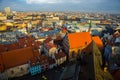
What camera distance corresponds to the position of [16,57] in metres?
43.5

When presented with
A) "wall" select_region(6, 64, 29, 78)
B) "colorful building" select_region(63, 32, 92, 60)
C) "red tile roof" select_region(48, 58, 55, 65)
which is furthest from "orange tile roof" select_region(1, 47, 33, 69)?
"colorful building" select_region(63, 32, 92, 60)

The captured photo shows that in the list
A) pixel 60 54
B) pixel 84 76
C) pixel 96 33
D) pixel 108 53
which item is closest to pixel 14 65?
pixel 60 54

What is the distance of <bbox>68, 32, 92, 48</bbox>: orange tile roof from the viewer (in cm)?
5188

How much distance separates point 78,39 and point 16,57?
20.8 metres

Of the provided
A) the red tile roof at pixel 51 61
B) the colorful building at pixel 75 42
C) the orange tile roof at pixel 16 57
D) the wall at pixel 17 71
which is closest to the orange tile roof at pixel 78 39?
the colorful building at pixel 75 42

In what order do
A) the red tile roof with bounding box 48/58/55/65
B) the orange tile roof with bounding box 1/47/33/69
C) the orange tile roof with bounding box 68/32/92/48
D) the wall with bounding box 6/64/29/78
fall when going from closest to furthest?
the wall with bounding box 6/64/29/78 < the orange tile roof with bounding box 1/47/33/69 < the red tile roof with bounding box 48/58/55/65 < the orange tile roof with bounding box 68/32/92/48

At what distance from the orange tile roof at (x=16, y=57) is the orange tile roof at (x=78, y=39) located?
1389 centimetres

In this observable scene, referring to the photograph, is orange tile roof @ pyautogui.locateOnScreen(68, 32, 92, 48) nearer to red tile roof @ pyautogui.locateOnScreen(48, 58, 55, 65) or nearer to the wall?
red tile roof @ pyautogui.locateOnScreen(48, 58, 55, 65)

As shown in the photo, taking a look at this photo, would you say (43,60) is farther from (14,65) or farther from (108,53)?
(108,53)

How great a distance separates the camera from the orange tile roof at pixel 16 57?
42.0m

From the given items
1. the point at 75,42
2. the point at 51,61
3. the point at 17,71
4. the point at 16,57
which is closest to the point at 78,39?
the point at 75,42

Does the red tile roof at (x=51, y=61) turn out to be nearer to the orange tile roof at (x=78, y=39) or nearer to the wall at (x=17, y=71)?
the wall at (x=17, y=71)

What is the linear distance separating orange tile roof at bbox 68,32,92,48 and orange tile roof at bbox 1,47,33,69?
1389 cm

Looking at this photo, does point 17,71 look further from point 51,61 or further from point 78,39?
point 78,39
